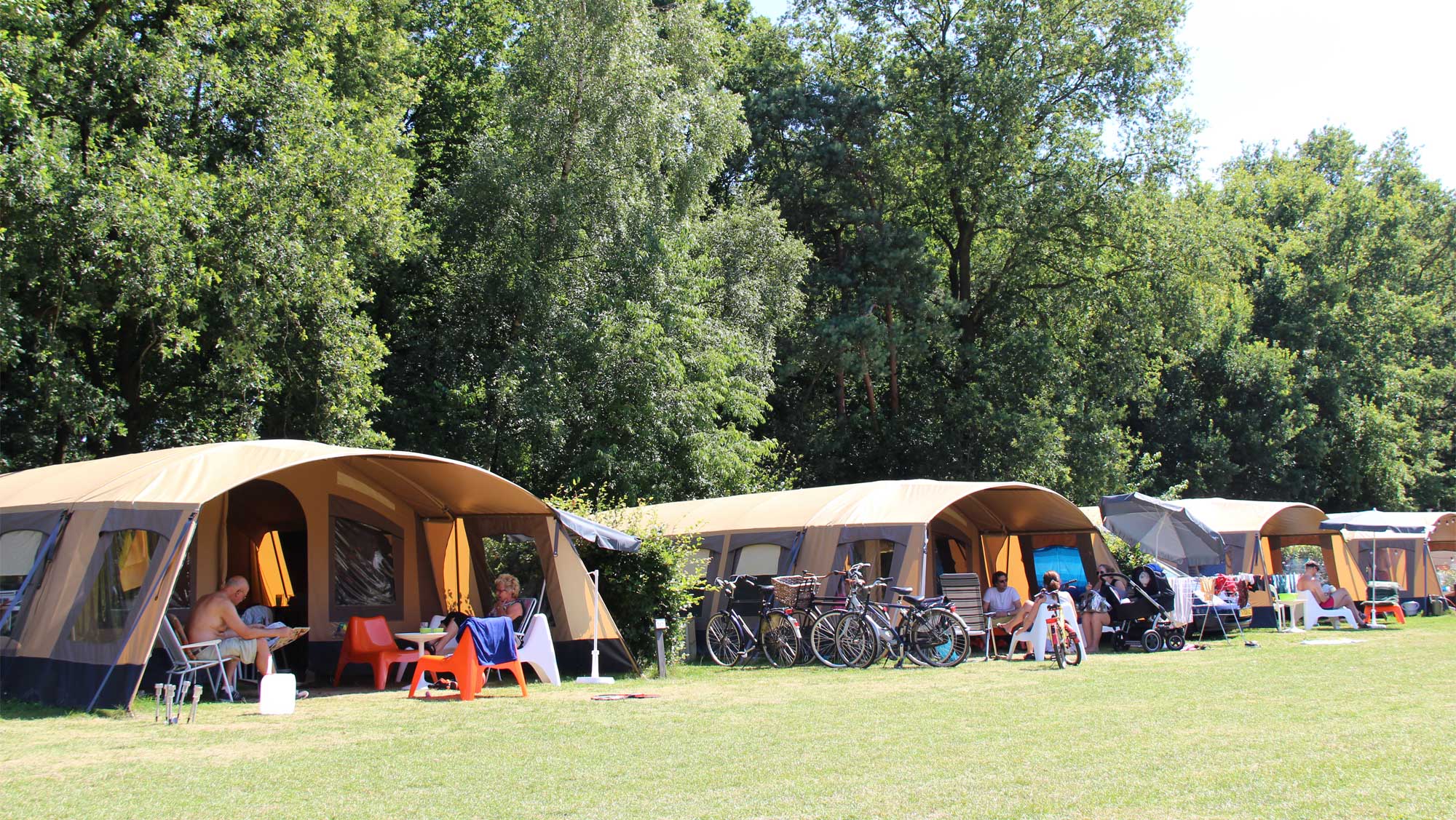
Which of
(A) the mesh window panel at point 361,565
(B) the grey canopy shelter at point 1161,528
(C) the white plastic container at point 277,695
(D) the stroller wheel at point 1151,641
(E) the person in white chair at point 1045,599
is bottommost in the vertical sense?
(C) the white plastic container at point 277,695

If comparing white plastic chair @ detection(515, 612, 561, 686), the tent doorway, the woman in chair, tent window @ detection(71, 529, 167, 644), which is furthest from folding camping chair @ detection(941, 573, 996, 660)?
tent window @ detection(71, 529, 167, 644)

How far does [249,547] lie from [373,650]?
5.86 feet

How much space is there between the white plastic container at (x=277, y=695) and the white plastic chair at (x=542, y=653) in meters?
2.40

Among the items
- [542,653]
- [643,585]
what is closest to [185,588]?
[542,653]

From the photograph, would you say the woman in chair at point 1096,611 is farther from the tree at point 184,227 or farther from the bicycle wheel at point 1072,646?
the tree at point 184,227

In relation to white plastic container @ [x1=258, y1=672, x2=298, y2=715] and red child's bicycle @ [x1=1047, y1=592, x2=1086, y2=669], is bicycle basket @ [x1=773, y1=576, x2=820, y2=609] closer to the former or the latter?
red child's bicycle @ [x1=1047, y1=592, x2=1086, y2=669]

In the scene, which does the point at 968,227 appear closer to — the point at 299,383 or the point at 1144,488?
the point at 1144,488

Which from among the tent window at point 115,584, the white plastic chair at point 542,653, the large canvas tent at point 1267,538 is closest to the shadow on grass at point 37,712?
the tent window at point 115,584

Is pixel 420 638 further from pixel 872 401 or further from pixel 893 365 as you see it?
pixel 872 401

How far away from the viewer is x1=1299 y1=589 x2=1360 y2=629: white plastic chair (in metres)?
17.5

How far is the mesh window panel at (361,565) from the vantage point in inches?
473

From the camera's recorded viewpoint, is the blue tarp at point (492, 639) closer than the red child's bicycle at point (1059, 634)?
Yes

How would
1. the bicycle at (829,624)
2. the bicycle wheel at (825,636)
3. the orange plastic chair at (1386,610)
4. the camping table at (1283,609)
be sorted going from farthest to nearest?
the orange plastic chair at (1386,610) < the camping table at (1283,609) < the bicycle wheel at (825,636) < the bicycle at (829,624)

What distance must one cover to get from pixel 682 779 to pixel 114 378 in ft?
48.3
